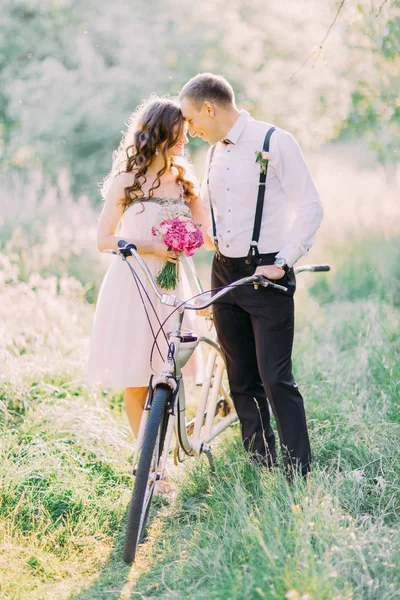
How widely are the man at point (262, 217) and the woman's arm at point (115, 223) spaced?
0.34 metres

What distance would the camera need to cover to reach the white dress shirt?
11.5ft

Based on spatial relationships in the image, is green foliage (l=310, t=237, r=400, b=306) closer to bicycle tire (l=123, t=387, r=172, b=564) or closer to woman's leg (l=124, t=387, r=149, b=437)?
woman's leg (l=124, t=387, r=149, b=437)

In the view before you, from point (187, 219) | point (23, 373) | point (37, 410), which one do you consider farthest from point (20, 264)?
point (187, 219)

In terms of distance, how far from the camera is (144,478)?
126 inches

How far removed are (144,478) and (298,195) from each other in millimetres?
1467

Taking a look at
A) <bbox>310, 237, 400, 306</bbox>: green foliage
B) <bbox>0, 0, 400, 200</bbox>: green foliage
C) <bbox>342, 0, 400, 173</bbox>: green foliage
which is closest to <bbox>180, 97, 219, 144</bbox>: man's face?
<bbox>342, 0, 400, 173</bbox>: green foliage

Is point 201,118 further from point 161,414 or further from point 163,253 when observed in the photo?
point 161,414

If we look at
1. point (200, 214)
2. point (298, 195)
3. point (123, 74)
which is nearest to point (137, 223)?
point (200, 214)

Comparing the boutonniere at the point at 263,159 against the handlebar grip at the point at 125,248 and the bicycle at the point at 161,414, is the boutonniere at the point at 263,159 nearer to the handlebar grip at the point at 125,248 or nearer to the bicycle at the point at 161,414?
the bicycle at the point at 161,414

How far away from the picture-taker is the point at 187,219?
359cm

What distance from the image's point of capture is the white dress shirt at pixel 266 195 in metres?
3.49

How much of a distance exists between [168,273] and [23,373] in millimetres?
1735

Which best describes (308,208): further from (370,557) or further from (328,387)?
(328,387)

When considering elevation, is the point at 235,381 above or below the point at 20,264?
below
